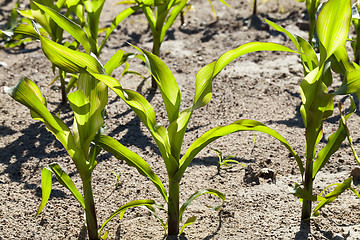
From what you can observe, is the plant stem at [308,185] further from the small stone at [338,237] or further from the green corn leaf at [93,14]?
the green corn leaf at [93,14]

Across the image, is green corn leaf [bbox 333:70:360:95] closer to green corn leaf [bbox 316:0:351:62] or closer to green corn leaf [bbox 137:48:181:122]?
green corn leaf [bbox 316:0:351:62]

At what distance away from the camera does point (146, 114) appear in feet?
5.60

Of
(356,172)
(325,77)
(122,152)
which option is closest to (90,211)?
(122,152)

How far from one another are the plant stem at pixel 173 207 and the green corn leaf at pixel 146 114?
0.07 m

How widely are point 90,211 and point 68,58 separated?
59cm

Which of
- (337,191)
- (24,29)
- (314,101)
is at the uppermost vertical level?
(24,29)

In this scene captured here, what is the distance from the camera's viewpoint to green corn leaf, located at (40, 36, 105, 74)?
163cm

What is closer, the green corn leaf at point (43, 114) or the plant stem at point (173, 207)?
the green corn leaf at point (43, 114)

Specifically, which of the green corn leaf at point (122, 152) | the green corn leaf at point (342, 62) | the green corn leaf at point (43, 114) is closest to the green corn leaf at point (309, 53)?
the green corn leaf at point (342, 62)

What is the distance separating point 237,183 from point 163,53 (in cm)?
174

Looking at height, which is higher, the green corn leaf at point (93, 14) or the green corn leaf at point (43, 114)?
the green corn leaf at point (93, 14)

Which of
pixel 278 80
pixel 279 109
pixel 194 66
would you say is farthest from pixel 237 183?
pixel 194 66

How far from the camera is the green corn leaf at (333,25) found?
169 cm

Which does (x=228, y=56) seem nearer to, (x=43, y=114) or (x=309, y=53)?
(x=309, y=53)
